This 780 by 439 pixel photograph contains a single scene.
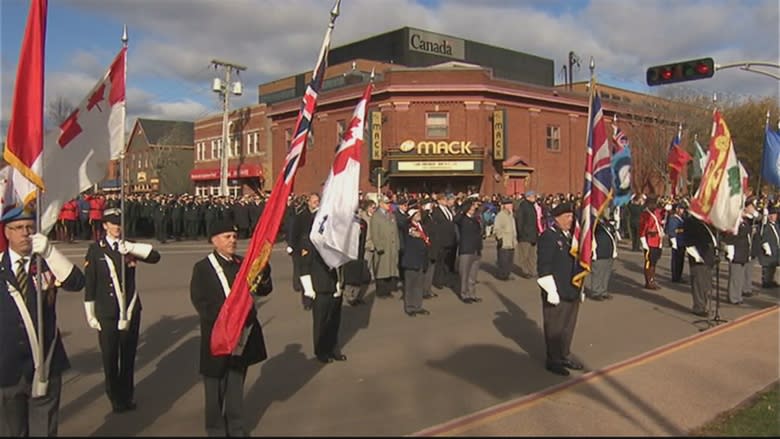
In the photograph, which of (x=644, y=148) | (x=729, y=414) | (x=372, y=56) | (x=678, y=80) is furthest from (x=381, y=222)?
(x=372, y=56)

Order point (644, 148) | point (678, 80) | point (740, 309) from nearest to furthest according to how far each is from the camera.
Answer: point (740, 309) < point (678, 80) < point (644, 148)

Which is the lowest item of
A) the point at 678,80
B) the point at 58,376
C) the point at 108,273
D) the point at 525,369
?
the point at 525,369

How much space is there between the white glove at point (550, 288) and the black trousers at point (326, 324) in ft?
8.07

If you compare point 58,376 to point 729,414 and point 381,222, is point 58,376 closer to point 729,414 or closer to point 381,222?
point 729,414

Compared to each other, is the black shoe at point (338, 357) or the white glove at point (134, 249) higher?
the white glove at point (134, 249)

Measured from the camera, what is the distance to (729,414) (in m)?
5.87

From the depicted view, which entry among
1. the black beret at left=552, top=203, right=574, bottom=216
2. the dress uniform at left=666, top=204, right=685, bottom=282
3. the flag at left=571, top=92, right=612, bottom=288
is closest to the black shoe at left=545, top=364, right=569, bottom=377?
the flag at left=571, top=92, right=612, bottom=288

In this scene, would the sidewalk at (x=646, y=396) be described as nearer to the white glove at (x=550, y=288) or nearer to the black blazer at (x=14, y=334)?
the white glove at (x=550, y=288)

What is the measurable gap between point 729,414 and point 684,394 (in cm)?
57

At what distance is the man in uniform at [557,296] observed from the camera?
295 inches

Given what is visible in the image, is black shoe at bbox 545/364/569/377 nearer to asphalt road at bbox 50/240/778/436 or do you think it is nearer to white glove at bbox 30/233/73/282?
asphalt road at bbox 50/240/778/436

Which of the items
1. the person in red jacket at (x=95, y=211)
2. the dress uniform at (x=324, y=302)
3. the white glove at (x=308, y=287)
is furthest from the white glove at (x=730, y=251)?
the person in red jacket at (x=95, y=211)

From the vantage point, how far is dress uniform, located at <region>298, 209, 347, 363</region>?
7.98 meters

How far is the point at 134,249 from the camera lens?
6.16m
